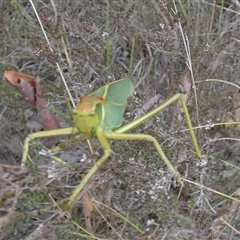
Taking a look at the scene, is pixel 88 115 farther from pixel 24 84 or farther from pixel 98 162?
pixel 24 84

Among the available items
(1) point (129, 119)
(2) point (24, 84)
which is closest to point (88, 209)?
(1) point (129, 119)

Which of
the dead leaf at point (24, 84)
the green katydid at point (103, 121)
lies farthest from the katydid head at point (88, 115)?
the dead leaf at point (24, 84)

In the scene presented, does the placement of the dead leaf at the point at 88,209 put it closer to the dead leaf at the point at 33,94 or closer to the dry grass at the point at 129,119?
the dry grass at the point at 129,119

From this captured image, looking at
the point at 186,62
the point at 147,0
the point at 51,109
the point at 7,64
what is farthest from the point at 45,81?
the point at 186,62

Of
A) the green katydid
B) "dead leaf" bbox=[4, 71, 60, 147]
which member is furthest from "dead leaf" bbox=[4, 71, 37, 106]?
the green katydid

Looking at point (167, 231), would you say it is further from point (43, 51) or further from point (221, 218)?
point (43, 51)
